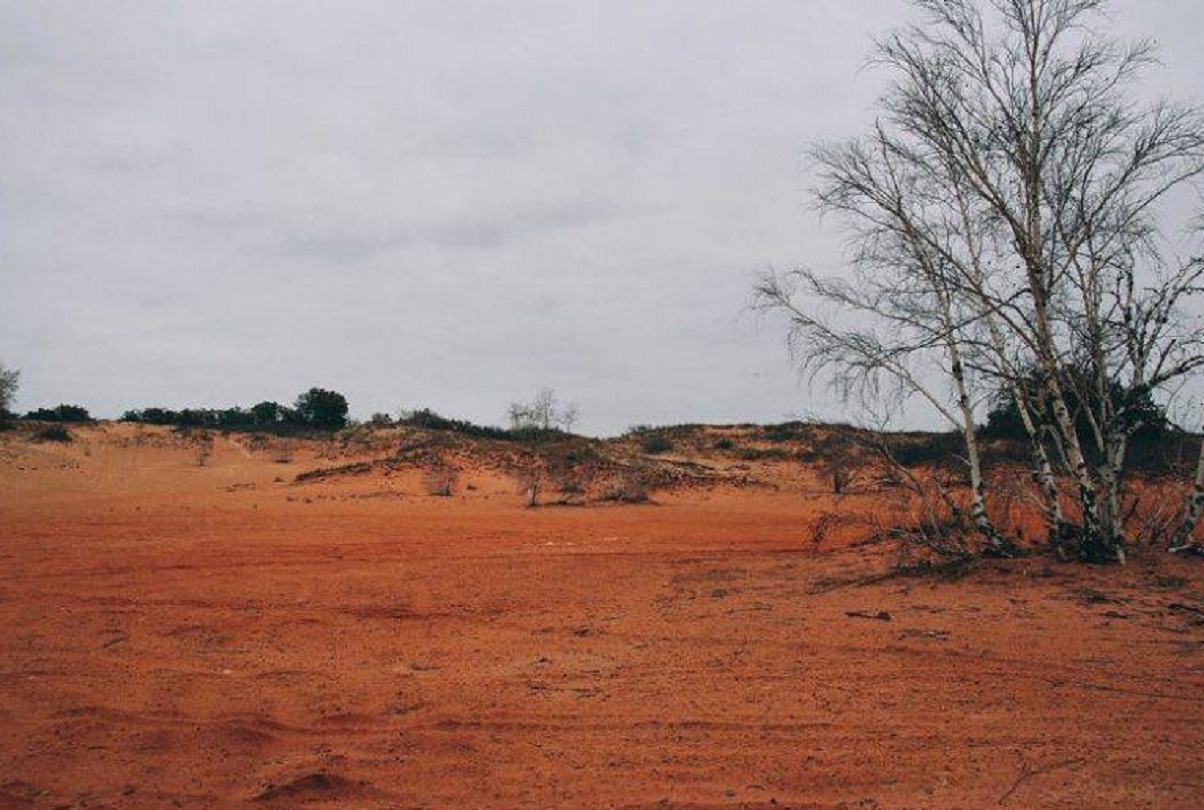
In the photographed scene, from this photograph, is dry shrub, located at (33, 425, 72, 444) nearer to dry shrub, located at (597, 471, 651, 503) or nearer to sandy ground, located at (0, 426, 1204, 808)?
dry shrub, located at (597, 471, 651, 503)

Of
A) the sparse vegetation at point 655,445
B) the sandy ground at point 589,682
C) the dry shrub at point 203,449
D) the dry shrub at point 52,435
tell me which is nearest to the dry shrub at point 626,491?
the sparse vegetation at point 655,445

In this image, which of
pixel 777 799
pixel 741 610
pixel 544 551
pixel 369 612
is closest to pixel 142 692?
pixel 369 612

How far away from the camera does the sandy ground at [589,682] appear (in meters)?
4.70

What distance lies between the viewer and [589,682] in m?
6.49

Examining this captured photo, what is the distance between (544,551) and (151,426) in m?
35.1

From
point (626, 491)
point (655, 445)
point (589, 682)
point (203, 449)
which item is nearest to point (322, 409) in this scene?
point (203, 449)

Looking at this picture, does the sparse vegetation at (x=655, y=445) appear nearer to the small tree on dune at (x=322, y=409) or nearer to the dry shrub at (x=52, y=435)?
the small tree on dune at (x=322, y=409)

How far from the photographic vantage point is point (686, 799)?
14.6 ft

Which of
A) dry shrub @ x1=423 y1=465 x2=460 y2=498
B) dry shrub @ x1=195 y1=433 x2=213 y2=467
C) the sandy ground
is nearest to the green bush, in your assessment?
dry shrub @ x1=195 y1=433 x2=213 y2=467

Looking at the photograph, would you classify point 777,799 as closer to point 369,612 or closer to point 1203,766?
point 1203,766

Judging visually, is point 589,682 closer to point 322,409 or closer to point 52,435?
point 52,435

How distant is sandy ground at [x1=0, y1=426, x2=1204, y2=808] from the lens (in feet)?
15.4

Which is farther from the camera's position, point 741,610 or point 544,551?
point 544,551

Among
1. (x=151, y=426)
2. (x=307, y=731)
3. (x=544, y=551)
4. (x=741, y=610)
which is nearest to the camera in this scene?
(x=307, y=731)
